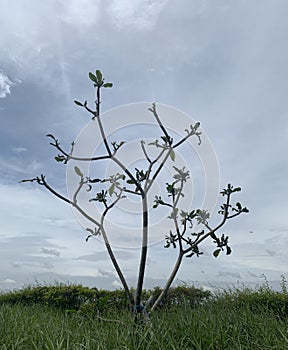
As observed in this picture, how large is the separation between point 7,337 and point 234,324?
2.13m

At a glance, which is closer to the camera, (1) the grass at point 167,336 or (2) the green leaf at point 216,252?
(1) the grass at point 167,336

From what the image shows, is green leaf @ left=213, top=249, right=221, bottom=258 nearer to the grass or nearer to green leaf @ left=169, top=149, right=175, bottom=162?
the grass

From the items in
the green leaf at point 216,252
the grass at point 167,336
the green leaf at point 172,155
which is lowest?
the grass at point 167,336

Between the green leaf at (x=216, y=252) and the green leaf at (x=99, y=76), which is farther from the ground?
the green leaf at (x=99, y=76)

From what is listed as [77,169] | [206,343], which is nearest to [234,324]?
[206,343]

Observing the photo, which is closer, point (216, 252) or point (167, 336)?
A: point (167, 336)

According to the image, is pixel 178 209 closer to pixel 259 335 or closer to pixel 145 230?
pixel 145 230

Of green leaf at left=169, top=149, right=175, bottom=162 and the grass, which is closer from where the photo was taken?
the grass

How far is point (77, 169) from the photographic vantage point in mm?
4684

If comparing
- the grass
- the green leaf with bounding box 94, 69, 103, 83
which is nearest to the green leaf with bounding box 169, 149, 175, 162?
the green leaf with bounding box 94, 69, 103, 83

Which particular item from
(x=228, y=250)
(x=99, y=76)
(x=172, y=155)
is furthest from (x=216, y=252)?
(x=99, y=76)

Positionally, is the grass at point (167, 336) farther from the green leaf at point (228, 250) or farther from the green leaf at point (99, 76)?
the green leaf at point (99, 76)

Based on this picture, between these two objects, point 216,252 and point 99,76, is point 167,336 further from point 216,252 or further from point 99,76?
point 99,76

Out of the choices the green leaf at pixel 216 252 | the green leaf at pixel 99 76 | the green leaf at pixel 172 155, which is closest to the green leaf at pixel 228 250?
the green leaf at pixel 216 252
